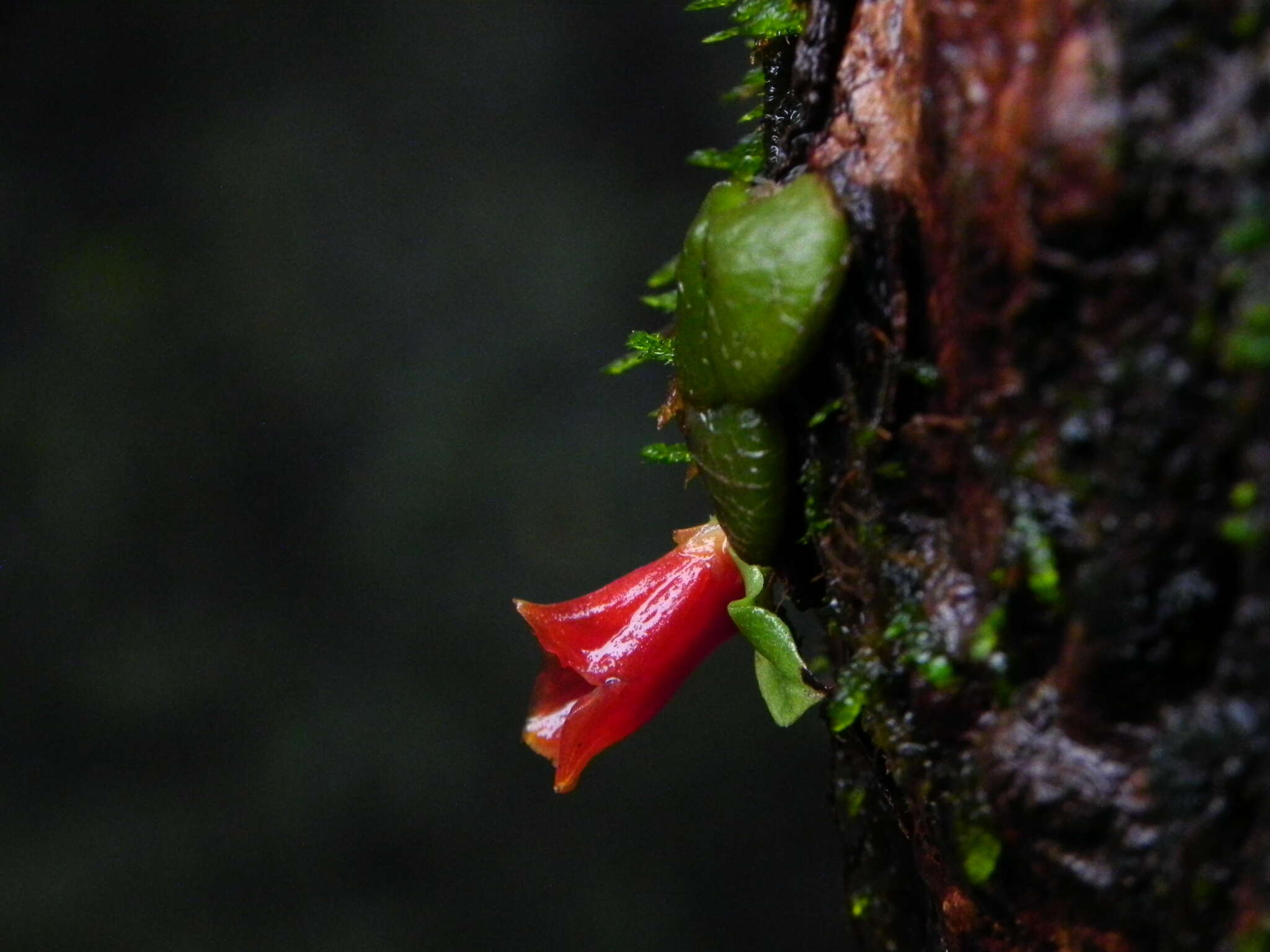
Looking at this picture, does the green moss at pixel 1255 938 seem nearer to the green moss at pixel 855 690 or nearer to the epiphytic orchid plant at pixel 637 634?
the green moss at pixel 855 690

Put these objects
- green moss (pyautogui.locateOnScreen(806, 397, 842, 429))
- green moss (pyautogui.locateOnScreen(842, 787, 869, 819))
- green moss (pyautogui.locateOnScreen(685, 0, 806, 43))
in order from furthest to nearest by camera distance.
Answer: green moss (pyautogui.locateOnScreen(842, 787, 869, 819)), green moss (pyautogui.locateOnScreen(685, 0, 806, 43)), green moss (pyautogui.locateOnScreen(806, 397, 842, 429))

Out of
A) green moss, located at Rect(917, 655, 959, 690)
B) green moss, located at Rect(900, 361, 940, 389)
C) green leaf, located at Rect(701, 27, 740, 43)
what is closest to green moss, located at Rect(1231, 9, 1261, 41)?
green moss, located at Rect(900, 361, 940, 389)

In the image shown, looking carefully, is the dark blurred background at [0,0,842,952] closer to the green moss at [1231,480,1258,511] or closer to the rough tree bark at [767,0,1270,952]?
the rough tree bark at [767,0,1270,952]

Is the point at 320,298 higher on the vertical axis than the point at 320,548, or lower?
higher

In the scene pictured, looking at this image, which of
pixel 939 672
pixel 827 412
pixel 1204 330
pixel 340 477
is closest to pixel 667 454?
pixel 827 412

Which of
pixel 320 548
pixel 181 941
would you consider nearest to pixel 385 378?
pixel 320 548

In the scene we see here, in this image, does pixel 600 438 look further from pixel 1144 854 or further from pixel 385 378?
pixel 1144 854
